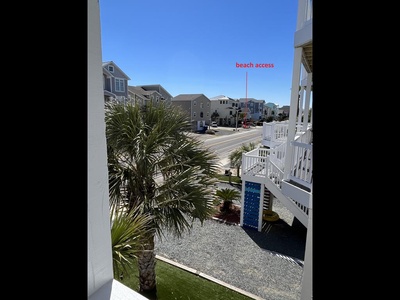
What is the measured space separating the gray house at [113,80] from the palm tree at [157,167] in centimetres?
2025

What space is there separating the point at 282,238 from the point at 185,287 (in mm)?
4918

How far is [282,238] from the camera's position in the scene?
9055 millimetres

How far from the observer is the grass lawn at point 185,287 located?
560 cm

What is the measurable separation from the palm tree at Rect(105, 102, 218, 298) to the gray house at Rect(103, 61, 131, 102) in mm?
20246

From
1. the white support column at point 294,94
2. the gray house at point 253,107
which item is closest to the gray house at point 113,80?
the white support column at point 294,94

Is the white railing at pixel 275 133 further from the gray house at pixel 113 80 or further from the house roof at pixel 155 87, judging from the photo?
the house roof at pixel 155 87

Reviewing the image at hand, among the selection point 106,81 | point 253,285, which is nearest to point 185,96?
point 106,81

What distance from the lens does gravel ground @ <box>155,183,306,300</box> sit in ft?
20.9

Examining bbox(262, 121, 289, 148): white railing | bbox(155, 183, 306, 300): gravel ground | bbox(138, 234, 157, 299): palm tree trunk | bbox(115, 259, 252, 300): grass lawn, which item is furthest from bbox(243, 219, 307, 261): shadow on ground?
bbox(138, 234, 157, 299): palm tree trunk
